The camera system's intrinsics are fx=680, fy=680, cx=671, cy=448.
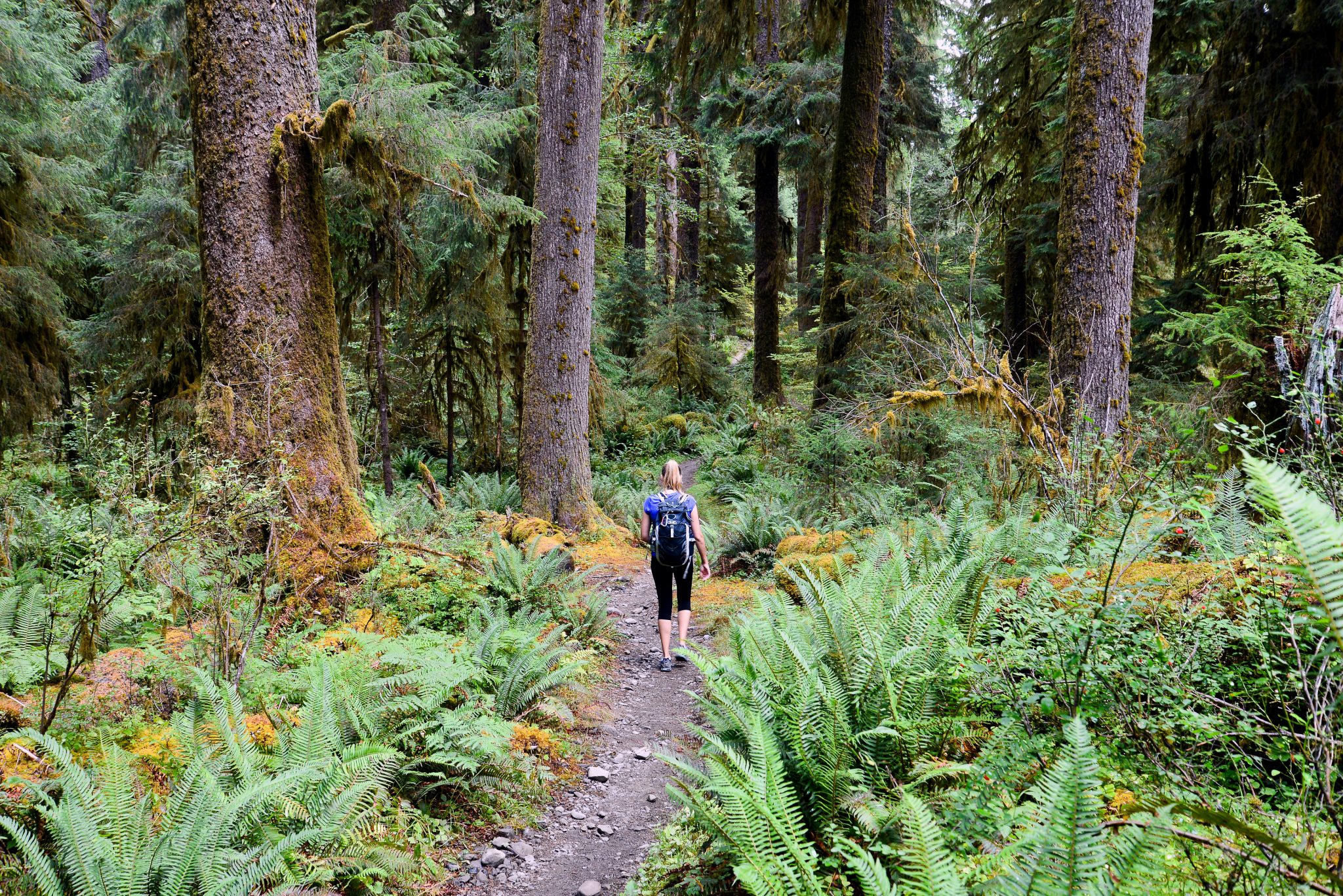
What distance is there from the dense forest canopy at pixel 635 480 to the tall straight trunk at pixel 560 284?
6 cm

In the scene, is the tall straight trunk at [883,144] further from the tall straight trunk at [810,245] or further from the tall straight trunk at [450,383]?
the tall straight trunk at [450,383]

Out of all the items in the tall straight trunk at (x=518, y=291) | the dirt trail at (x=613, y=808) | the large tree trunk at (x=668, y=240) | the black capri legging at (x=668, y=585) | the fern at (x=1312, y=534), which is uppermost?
the large tree trunk at (x=668, y=240)

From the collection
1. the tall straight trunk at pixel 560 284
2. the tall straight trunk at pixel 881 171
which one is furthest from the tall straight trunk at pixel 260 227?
the tall straight trunk at pixel 881 171

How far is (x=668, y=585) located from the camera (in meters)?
6.30

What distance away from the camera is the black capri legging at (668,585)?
6.29 meters

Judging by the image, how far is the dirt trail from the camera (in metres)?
3.49

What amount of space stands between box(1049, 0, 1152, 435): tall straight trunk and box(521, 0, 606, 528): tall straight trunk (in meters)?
5.82

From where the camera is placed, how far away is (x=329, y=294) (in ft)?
21.3

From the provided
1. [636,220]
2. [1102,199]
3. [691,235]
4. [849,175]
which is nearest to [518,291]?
[849,175]

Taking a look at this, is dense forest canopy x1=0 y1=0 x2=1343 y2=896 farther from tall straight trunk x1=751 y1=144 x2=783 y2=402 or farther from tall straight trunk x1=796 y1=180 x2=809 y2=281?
tall straight trunk x1=796 y1=180 x2=809 y2=281

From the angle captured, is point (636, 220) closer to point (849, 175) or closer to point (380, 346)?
point (849, 175)

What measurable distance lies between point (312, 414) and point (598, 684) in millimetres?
3623

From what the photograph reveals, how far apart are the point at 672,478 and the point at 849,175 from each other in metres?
7.39

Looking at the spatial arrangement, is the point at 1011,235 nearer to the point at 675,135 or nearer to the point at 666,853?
the point at 675,135
